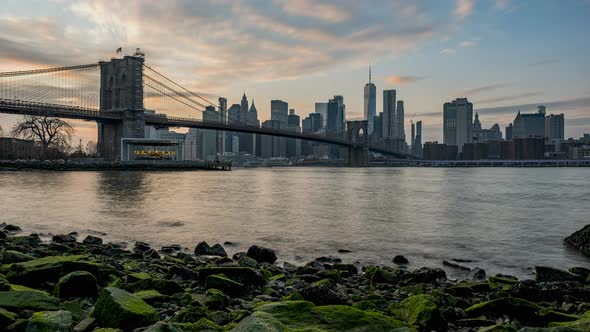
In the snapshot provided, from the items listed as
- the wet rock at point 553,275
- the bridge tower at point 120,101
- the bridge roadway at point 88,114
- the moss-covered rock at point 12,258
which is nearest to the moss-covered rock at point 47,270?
the moss-covered rock at point 12,258

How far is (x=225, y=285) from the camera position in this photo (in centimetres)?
637

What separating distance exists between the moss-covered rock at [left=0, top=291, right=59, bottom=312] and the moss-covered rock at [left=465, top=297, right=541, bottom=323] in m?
4.95

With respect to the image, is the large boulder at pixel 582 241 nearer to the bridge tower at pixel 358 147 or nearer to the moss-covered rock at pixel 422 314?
the moss-covered rock at pixel 422 314

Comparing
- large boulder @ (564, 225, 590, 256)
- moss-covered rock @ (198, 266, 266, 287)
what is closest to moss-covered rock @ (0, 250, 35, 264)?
moss-covered rock @ (198, 266, 266, 287)

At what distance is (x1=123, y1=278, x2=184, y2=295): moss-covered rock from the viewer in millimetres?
6109

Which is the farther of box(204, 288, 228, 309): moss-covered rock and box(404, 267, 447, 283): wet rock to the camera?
box(404, 267, 447, 283): wet rock

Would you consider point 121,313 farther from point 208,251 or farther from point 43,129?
point 43,129

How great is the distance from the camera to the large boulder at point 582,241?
1193cm

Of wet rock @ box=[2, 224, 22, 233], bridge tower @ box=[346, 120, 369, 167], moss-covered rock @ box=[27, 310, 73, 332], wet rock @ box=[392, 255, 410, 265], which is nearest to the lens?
moss-covered rock @ box=[27, 310, 73, 332]

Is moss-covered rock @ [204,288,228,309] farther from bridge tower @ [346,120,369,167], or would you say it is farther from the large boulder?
bridge tower @ [346,120,369,167]

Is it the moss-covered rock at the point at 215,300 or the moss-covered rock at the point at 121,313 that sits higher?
the moss-covered rock at the point at 121,313

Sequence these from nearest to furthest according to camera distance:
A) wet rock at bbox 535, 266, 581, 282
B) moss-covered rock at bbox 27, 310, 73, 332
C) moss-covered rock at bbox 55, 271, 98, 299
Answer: moss-covered rock at bbox 27, 310, 73, 332 < moss-covered rock at bbox 55, 271, 98, 299 < wet rock at bbox 535, 266, 581, 282

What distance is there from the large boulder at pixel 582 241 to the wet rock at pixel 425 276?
5884mm

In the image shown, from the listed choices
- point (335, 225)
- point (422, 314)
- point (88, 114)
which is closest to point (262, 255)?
point (422, 314)
